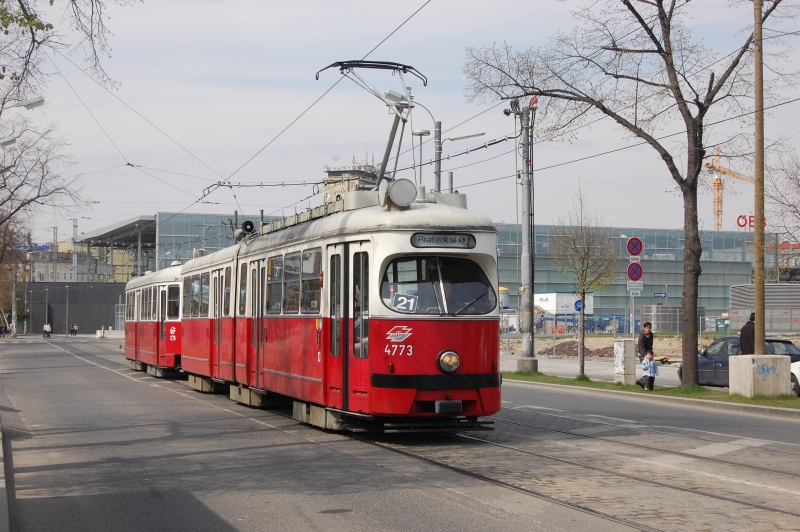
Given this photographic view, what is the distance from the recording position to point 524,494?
8.98 meters

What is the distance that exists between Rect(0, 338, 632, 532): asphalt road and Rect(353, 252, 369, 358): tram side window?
1.31m

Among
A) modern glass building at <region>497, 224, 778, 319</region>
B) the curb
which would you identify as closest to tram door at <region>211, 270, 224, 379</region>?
the curb

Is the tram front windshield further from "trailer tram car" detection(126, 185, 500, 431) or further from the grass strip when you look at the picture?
the grass strip

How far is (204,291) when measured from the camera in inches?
882

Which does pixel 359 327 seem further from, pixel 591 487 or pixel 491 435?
pixel 591 487

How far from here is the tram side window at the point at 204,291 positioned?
22047mm

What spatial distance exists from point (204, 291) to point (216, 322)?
1656mm

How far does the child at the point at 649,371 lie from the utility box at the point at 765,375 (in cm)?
330

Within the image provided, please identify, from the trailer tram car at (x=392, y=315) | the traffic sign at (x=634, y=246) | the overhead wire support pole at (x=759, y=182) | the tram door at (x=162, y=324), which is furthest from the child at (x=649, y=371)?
the tram door at (x=162, y=324)

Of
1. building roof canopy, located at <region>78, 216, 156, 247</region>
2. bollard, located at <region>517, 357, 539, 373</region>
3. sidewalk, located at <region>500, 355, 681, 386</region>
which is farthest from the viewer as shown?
building roof canopy, located at <region>78, 216, 156, 247</region>

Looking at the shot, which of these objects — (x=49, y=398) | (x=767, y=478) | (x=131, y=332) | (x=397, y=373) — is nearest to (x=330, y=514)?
(x=397, y=373)

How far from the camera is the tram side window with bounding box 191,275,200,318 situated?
23156 mm

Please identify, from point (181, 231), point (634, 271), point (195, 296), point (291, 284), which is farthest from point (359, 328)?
point (181, 231)

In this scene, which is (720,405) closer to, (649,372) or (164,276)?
(649,372)
